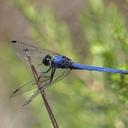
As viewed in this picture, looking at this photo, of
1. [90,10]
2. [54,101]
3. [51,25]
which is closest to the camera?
[90,10]

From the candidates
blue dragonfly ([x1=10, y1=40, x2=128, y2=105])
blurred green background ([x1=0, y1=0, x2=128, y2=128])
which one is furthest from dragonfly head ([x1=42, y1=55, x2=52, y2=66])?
blurred green background ([x1=0, y1=0, x2=128, y2=128])

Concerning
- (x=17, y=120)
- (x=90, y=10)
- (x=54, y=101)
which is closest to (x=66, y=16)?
→ (x=17, y=120)

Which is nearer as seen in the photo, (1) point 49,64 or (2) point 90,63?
(1) point 49,64

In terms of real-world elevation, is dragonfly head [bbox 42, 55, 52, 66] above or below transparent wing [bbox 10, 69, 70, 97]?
above

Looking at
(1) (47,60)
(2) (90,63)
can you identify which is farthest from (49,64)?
(2) (90,63)

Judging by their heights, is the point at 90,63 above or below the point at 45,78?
below

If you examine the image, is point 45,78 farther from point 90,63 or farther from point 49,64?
point 90,63

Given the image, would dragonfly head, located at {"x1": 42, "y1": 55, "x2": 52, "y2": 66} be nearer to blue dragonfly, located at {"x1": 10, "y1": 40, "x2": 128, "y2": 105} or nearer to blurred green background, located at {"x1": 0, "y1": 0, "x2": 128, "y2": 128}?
blue dragonfly, located at {"x1": 10, "y1": 40, "x2": 128, "y2": 105}

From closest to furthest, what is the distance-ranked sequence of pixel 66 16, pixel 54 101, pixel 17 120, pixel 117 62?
pixel 117 62
pixel 54 101
pixel 17 120
pixel 66 16

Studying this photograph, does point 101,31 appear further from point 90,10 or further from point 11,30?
point 11,30

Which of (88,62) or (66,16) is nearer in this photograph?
(88,62)

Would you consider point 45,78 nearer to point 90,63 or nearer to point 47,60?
point 47,60
